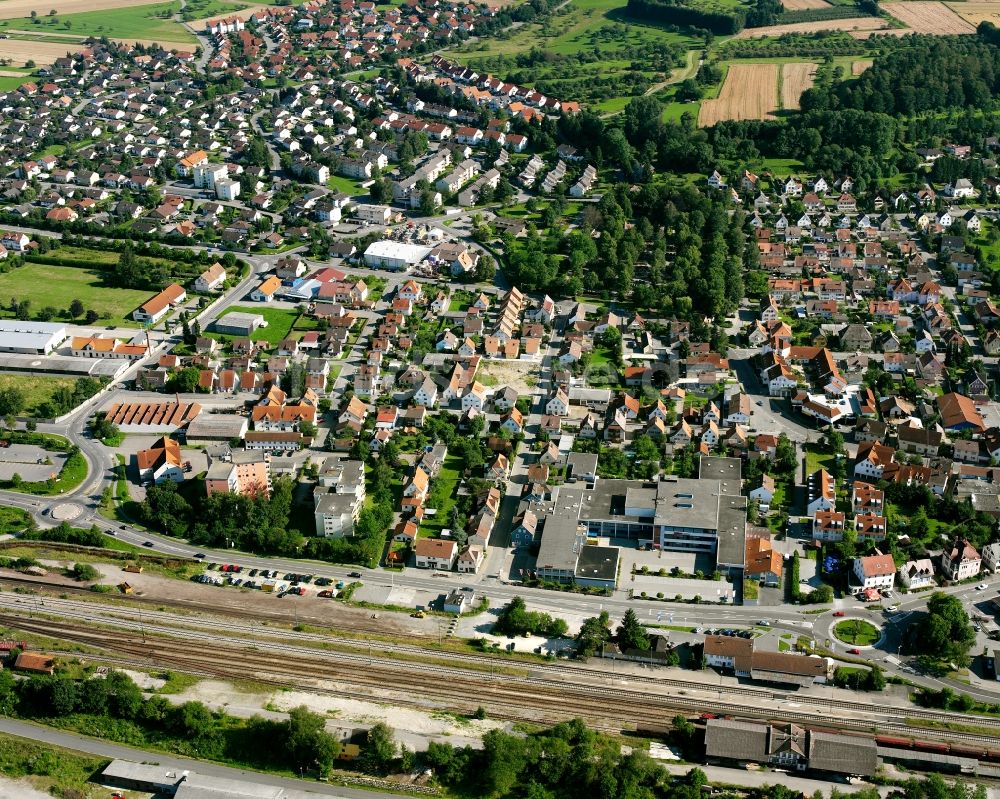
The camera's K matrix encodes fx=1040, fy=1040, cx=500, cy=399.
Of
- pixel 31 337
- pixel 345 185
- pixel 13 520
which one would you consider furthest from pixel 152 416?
pixel 345 185

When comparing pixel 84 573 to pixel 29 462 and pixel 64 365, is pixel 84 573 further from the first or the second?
pixel 64 365

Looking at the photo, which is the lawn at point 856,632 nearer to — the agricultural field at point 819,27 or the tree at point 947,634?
the tree at point 947,634

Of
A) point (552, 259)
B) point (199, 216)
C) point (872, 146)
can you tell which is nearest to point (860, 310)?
point (552, 259)

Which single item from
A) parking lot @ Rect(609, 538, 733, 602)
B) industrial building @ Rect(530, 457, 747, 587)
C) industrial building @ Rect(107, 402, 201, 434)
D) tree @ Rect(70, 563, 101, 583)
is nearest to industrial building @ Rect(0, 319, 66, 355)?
industrial building @ Rect(107, 402, 201, 434)

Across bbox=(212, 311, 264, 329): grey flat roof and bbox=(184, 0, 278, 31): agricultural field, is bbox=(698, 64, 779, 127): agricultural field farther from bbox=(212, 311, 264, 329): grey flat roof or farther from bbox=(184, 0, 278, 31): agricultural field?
bbox=(184, 0, 278, 31): agricultural field

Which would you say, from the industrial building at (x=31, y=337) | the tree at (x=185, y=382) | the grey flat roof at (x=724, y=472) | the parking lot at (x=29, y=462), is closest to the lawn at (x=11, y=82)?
the industrial building at (x=31, y=337)

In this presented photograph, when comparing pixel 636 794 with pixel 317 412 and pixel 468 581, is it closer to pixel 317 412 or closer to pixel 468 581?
pixel 468 581
